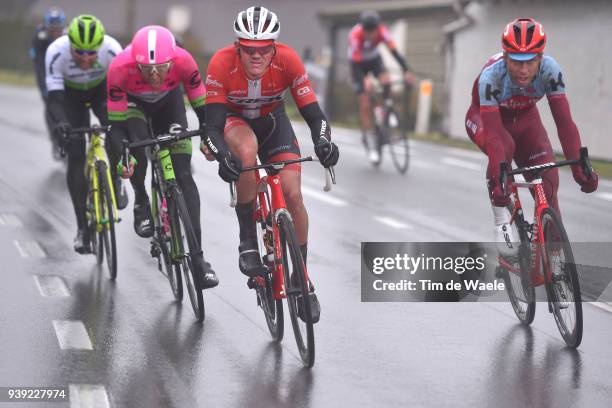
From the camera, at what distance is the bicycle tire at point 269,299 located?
7.40 meters

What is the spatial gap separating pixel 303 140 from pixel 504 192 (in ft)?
50.6

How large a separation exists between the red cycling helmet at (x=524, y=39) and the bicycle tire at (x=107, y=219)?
341cm

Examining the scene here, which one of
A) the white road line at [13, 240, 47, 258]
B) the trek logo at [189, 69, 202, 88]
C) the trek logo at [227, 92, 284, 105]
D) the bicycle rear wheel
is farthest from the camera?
the bicycle rear wheel

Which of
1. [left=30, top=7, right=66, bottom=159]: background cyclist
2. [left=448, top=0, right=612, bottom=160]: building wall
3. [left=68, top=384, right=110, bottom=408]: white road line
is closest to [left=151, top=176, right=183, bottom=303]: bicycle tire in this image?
A: [left=68, top=384, right=110, bottom=408]: white road line

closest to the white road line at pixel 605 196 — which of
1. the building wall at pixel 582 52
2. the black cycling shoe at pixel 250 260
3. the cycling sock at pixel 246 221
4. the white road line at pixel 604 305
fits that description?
the building wall at pixel 582 52

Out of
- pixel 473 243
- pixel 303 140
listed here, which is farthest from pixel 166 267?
pixel 303 140

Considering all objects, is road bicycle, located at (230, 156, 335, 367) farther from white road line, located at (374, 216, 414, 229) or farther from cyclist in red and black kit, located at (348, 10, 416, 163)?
cyclist in red and black kit, located at (348, 10, 416, 163)

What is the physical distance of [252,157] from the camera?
7477 mm

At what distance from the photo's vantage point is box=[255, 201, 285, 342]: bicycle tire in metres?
7.40

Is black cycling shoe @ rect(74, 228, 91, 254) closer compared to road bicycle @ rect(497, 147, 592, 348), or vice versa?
road bicycle @ rect(497, 147, 592, 348)

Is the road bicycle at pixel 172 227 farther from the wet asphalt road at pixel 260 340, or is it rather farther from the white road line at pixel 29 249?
the white road line at pixel 29 249

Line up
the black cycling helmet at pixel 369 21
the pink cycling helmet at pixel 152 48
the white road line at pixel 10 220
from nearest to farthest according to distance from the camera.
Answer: the pink cycling helmet at pixel 152 48, the white road line at pixel 10 220, the black cycling helmet at pixel 369 21

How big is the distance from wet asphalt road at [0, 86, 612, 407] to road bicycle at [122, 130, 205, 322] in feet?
0.62

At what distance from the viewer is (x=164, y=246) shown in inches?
343
